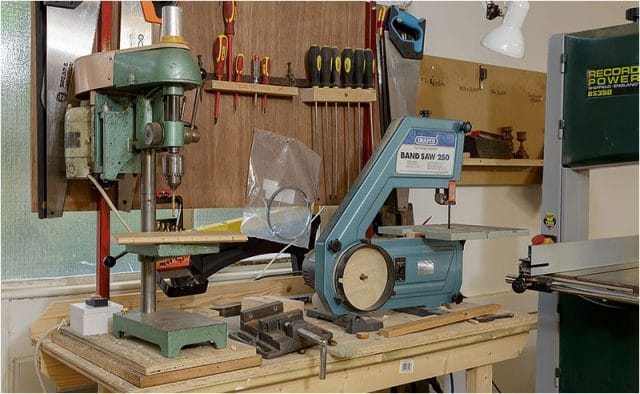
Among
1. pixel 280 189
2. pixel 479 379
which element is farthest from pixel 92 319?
pixel 479 379

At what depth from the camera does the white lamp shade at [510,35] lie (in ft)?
6.89

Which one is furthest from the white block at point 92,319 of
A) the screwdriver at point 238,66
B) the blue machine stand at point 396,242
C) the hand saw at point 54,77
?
the screwdriver at point 238,66

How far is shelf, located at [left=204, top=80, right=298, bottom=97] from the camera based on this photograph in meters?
1.96

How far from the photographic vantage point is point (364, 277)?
1.73 meters

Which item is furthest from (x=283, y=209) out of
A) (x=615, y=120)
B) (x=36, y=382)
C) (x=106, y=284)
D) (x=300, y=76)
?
(x=615, y=120)

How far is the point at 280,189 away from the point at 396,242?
1.65 ft

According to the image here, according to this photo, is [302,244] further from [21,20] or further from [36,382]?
[21,20]

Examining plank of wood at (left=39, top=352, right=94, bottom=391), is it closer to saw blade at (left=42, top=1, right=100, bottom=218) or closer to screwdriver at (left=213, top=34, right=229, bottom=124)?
saw blade at (left=42, top=1, right=100, bottom=218)

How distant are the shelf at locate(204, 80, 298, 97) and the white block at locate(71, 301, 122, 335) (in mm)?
699

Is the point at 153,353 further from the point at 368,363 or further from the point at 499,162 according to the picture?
the point at 499,162

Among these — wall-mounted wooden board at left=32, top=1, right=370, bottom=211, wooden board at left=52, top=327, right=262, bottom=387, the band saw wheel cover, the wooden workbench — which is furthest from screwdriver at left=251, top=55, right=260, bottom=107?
wooden board at left=52, top=327, right=262, bottom=387

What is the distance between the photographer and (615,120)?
2143 millimetres

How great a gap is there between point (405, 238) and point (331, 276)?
0.25 metres

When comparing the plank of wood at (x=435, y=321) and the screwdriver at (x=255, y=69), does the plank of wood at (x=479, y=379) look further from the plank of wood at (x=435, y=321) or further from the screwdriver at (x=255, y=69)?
the screwdriver at (x=255, y=69)
